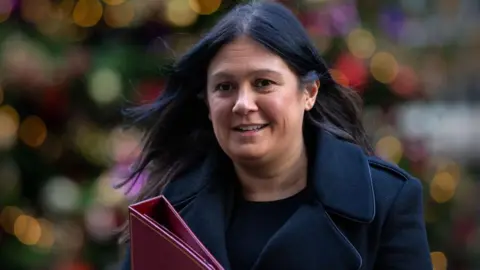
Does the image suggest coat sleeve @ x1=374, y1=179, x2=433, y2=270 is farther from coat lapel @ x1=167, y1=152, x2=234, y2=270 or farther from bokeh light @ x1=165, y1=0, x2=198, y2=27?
bokeh light @ x1=165, y1=0, x2=198, y2=27

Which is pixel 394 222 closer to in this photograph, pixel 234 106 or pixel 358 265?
pixel 358 265

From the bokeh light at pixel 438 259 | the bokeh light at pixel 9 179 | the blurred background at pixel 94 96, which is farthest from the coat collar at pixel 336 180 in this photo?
the bokeh light at pixel 438 259

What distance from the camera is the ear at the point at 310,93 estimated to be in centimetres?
230

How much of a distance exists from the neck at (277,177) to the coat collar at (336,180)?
1.3 inches

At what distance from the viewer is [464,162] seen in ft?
26.2

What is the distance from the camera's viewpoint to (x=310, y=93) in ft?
7.62

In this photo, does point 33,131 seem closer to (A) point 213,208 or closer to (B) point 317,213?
(A) point 213,208

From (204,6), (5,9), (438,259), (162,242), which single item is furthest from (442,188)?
(162,242)

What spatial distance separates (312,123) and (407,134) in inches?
109

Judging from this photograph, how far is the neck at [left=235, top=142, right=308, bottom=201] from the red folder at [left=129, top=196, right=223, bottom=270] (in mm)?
267

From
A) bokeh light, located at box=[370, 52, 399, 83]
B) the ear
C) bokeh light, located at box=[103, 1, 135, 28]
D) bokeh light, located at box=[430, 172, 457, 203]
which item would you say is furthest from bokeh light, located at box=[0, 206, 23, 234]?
the ear

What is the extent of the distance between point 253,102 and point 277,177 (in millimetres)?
223

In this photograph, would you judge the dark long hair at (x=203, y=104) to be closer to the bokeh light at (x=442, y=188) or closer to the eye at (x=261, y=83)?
the eye at (x=261, y=83)

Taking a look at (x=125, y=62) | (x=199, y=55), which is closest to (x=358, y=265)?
(x=199, y=55)
